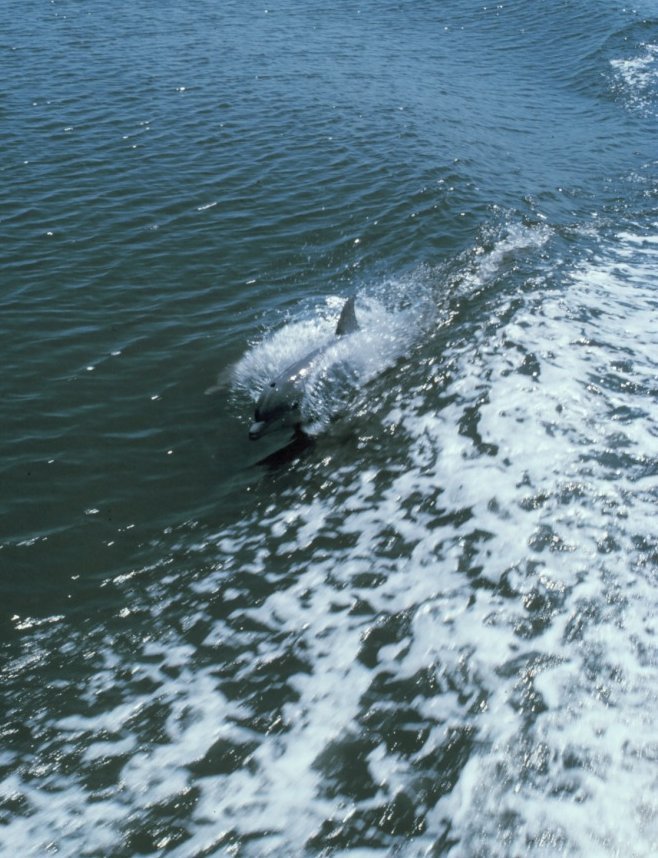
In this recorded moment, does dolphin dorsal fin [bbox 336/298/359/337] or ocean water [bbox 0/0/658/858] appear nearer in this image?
ocean water [bbox 0/0/658/858]

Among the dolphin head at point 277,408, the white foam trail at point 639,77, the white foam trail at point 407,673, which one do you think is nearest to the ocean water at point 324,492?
the white foam trail at point 407,673

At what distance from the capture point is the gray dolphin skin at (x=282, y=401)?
12.3 m

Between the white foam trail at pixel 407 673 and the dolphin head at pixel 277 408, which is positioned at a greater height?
the dolphin head at pixel 277 408

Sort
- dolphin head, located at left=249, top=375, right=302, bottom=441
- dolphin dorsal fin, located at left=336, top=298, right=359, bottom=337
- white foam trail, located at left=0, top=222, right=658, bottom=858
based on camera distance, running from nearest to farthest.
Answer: white foam trail, located at left=0, top=222, right=658, bottom=858 < dolphin head, located at left=249, top=375, right=302, bottom=441 < dolphin dorsal fin, located at left=336, top=298, right=359, bottom=337

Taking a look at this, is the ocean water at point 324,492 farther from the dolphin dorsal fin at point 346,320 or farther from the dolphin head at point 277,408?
the dolphin dorsal fin at point 346,320

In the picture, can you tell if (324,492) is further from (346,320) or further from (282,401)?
(346,320)

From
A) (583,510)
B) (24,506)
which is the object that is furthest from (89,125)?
(583,510)

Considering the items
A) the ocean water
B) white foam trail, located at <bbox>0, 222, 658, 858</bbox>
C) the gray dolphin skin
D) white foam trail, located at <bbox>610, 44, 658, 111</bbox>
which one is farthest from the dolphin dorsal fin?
white foam trail, located at <bbox>610, 44, 658, 111</bbox>

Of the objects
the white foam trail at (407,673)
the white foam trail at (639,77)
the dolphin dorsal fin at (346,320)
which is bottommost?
the white foam trail at (407,673)

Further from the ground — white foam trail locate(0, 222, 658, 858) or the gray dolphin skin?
the gray dolphin skin

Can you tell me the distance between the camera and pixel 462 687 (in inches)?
331

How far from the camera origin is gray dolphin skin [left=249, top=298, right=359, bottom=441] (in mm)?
12266

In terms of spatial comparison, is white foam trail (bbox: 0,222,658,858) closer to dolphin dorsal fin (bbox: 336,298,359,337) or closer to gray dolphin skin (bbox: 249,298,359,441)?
gray dolphin skin (bbox: 249,298,359,441)

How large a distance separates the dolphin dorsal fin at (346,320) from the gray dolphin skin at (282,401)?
3.64 ft
